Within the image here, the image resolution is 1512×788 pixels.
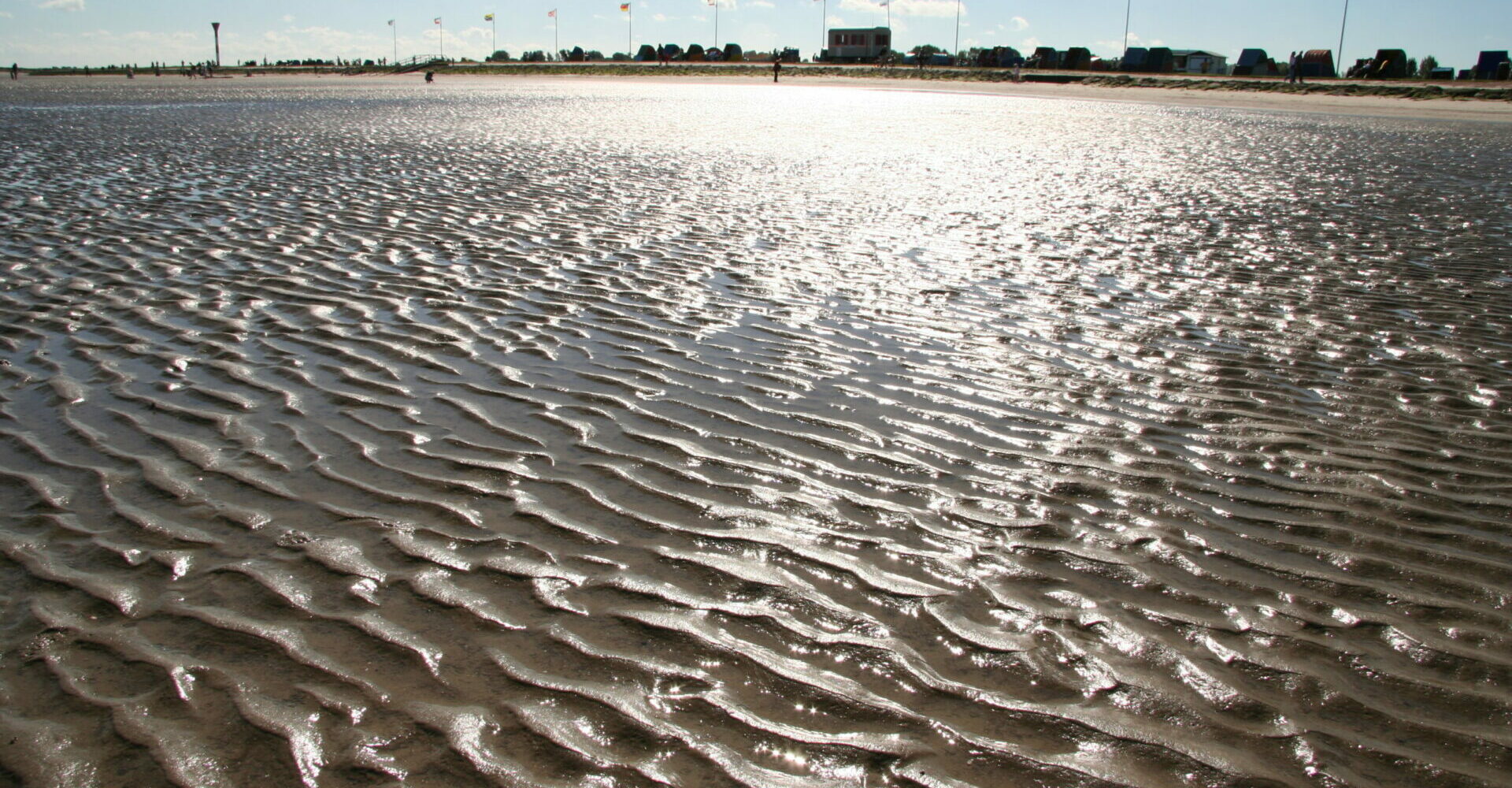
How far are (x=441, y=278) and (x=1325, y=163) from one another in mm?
17183

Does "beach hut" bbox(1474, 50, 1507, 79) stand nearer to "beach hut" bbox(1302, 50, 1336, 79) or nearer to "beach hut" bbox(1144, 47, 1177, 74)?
"beach hut" bbox(1302, 50, 1336, 79)

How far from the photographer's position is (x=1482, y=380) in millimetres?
5848

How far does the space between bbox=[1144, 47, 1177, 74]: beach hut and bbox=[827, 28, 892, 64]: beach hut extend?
30.2 metres

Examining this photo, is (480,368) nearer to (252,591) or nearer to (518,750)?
(252,591)

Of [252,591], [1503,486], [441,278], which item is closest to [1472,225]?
[1503,486]

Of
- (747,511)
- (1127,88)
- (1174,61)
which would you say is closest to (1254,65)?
(1174,61)

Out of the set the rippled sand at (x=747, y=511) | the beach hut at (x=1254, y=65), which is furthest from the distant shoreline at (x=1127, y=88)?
the rippled sand at (x=747, y=511)

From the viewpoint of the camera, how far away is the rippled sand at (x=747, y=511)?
2.79m

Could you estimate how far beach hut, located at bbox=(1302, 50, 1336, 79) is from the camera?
65.8 metres

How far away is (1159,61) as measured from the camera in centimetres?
7538

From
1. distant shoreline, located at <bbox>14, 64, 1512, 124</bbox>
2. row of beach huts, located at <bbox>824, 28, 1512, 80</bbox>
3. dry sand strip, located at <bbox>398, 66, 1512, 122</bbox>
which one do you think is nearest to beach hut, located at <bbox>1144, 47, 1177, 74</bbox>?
row of beach huts, located at <bbox>824, 28, 1512, 80</bbox>

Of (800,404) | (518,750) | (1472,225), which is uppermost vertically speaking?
(1472,225)

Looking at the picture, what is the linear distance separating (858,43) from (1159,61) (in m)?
36.3

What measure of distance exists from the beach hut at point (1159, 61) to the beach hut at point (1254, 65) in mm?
4918
